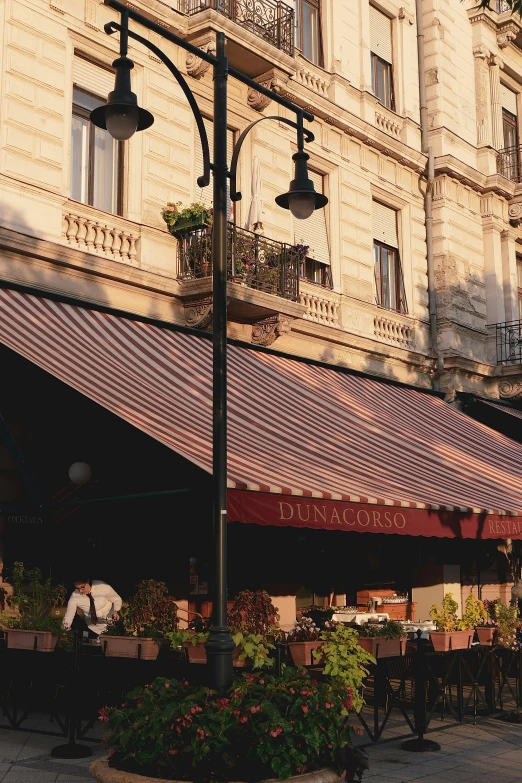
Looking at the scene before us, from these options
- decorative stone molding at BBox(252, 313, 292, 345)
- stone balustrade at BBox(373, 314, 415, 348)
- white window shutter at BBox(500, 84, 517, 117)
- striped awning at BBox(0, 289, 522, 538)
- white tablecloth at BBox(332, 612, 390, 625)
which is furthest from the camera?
white window shutter at BBox(500, 84, 517, 117)

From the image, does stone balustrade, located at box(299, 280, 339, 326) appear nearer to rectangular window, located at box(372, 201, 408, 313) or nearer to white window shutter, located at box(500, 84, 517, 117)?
rectangular window, located at box(372, 201, 408, 313)

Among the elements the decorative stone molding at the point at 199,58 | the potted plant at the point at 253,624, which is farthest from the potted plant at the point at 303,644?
the decorative stone molding at the point at 199,58

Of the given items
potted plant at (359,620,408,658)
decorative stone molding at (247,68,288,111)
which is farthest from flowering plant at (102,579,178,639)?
decorative stone molding at (247,68,288,111)

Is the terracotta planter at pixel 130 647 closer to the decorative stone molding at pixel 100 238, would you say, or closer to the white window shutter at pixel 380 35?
the decorative stone molding at pixel 100 238

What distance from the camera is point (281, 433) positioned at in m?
12.1

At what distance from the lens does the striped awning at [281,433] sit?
10.2 metres

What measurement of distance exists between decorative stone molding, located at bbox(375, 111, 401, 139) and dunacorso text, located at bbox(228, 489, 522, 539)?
10232 millimetres

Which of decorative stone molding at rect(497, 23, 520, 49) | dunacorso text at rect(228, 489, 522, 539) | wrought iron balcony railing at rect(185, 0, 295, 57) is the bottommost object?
dunacorso text at rect(228, 489, 522, 539)

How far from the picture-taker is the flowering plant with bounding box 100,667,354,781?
6.39 metres

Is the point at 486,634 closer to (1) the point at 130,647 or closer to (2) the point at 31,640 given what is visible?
(1) the point at 130,647

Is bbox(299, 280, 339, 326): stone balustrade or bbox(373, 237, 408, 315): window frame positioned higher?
bbox(373, 237, 408, 315): window frame

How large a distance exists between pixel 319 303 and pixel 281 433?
579 cm

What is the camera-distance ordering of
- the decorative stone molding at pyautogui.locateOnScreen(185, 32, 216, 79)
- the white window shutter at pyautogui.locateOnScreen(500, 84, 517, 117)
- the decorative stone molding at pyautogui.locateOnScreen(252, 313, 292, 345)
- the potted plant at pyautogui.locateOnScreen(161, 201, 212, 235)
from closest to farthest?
the potted plant at pyautogui.locateOnScreen(161, 201, 212, 235) → the decorative stone molding at pyautogui.locateOnScreen(185, 32, 216, 79) → the decorative stone molding at pyautogui.locateOnScreen(252, 313, 292, 345) → the white window shutter at pyautogui.locateOnScreen(500, 84, 517, 117)

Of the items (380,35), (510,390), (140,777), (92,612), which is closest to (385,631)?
(92,612)
